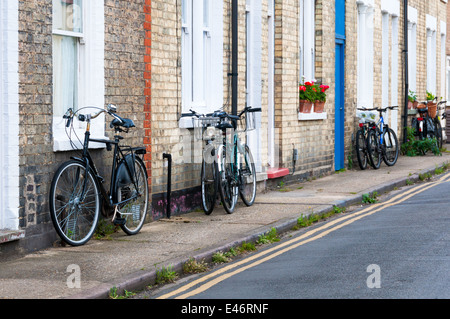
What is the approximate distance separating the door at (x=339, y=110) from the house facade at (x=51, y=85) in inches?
355

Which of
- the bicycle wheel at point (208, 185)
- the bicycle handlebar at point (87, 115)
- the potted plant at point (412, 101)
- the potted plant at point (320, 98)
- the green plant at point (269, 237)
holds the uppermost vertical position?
the potted plant at point (412, 101)

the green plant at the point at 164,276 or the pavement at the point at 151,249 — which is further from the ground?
the pavement at the point at 151,249

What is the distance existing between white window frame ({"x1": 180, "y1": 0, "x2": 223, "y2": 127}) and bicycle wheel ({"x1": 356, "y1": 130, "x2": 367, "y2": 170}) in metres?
6.77

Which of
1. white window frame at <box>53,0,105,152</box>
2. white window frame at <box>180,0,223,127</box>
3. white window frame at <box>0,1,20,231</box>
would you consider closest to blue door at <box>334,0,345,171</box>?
white window frame at <box>180,0,223,127</box>

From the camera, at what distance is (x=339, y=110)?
19.7 metres

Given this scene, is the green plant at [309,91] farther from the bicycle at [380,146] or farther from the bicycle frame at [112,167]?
the bicycle frame at [112,167]

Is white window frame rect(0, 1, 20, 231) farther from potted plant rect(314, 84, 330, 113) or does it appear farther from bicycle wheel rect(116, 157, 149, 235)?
potted plant rect(314, 84, 330, 113)

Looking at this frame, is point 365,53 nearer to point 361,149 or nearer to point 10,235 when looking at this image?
point 361,149

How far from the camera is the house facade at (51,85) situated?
8.61m

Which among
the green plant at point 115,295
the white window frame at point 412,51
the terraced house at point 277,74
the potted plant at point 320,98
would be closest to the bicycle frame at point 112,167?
the terraced house at point 277,74

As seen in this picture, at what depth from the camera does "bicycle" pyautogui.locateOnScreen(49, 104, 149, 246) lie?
30.2 feet
